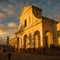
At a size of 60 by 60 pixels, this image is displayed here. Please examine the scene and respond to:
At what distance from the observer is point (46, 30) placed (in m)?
30.8

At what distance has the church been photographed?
1195 inches

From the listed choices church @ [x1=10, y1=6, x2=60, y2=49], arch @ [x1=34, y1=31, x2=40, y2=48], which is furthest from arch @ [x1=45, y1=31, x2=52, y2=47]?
arch @ [x1=34, y1=31, x2=40, y2=48]

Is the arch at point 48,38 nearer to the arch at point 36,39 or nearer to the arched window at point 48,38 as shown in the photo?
the arched window at point 48,38

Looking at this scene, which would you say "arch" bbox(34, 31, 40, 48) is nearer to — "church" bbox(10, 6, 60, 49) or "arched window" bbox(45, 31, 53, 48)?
"church" bbox(10, 6, 60, 49)

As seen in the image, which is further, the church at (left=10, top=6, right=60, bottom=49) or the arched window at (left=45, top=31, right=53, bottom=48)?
the arched window at (left=45, top=31, right=53, bottom=48)

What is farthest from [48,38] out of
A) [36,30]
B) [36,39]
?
[36,39]

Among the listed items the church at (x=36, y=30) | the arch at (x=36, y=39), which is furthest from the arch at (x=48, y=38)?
the arch at (x=36, y=39)

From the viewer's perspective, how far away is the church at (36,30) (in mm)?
30361

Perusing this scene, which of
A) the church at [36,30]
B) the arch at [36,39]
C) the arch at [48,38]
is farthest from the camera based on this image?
the arch at [36,39]

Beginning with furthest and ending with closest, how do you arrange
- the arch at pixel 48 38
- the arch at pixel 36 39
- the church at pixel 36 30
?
the arch at pixel 36 39 < the arch at pixel 48 38 < the church at pixel 36 30

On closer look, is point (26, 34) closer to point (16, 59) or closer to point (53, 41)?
point (53, 41)

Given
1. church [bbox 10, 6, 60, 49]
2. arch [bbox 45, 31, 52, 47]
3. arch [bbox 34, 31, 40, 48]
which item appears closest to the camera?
church [bbox 10, 6, 60, 49]

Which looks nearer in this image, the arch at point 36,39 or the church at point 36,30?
the church at point 36,30

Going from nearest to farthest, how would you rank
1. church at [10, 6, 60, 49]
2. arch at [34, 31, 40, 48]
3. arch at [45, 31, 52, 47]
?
1. church at [10, 6, 60, 49]
2. arch at [45, 31, 52, 47]
3. arch at [34, 31, 40, 48]
